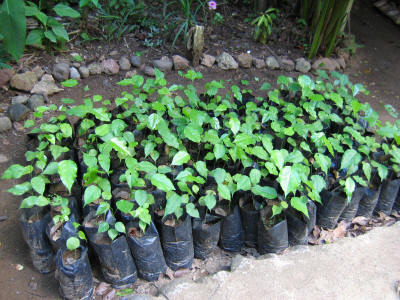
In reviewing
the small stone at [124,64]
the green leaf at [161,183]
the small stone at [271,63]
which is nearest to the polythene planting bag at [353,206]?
the green leaf at [161,183]

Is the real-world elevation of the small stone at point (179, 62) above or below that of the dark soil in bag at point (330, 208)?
above

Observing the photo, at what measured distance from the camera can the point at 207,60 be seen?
143 inches

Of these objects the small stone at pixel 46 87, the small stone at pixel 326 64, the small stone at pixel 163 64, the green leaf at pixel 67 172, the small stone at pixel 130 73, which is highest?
the green leaf at pixel 67 172

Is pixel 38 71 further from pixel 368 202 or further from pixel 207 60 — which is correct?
pixel 368 202

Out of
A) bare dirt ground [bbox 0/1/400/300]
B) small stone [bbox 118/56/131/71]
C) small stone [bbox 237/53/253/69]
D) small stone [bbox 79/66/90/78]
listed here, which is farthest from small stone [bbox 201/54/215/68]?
small stone [bbox 79/66/90/78]

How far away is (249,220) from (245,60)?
2185mm

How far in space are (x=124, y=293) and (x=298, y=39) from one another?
3.45 meters

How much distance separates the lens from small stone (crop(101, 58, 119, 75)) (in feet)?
11.0

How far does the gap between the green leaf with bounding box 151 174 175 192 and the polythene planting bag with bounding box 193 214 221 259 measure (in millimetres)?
320

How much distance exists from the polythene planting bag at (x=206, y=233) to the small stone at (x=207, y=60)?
2.10 meters

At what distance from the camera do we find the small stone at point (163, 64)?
348 centimetres

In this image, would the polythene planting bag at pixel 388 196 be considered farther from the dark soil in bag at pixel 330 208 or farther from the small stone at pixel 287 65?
the small stone at pixel 287 65

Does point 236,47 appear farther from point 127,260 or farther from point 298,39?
point 127,260

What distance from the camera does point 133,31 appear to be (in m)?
3.75
